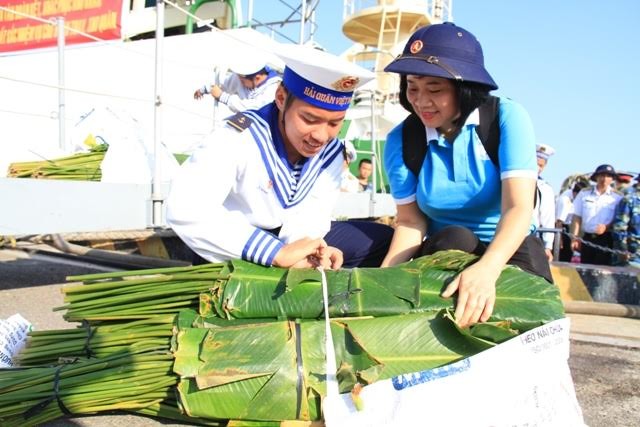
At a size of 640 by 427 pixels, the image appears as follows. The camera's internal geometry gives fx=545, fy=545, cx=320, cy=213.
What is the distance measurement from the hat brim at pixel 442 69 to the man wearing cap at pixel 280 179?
A: 5.5 inches

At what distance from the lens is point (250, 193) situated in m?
2.04

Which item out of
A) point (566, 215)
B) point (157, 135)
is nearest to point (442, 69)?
point (157, 135)

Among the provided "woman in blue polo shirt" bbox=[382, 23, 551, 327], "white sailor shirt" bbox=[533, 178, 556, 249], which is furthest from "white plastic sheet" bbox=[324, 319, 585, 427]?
"white sailor shirt" bbox=[533, 178, 556, 249]

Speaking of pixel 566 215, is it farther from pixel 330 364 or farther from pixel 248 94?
pixel 330 364

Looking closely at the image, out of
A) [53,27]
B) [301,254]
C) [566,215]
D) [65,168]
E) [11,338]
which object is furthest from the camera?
[53,27]

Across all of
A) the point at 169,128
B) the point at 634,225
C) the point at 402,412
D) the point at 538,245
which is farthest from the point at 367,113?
the point at 402,412

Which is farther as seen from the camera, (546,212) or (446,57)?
(546,212)

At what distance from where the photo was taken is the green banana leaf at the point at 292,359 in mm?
1489

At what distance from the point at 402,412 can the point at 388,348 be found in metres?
0.18

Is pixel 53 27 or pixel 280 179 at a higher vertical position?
pixel 53 27

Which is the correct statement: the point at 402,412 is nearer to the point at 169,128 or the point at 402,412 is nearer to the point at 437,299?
the point at 437,299

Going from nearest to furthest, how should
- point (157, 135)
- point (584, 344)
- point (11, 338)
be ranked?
1. point (11, 338)
2. point (584, 344)
3. point (157, 135)

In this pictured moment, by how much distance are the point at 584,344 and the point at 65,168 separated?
324 centimetres

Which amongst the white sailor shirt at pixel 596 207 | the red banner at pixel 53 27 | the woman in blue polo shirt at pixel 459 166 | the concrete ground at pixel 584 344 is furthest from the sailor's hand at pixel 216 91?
the red banner at pixel 53 27
